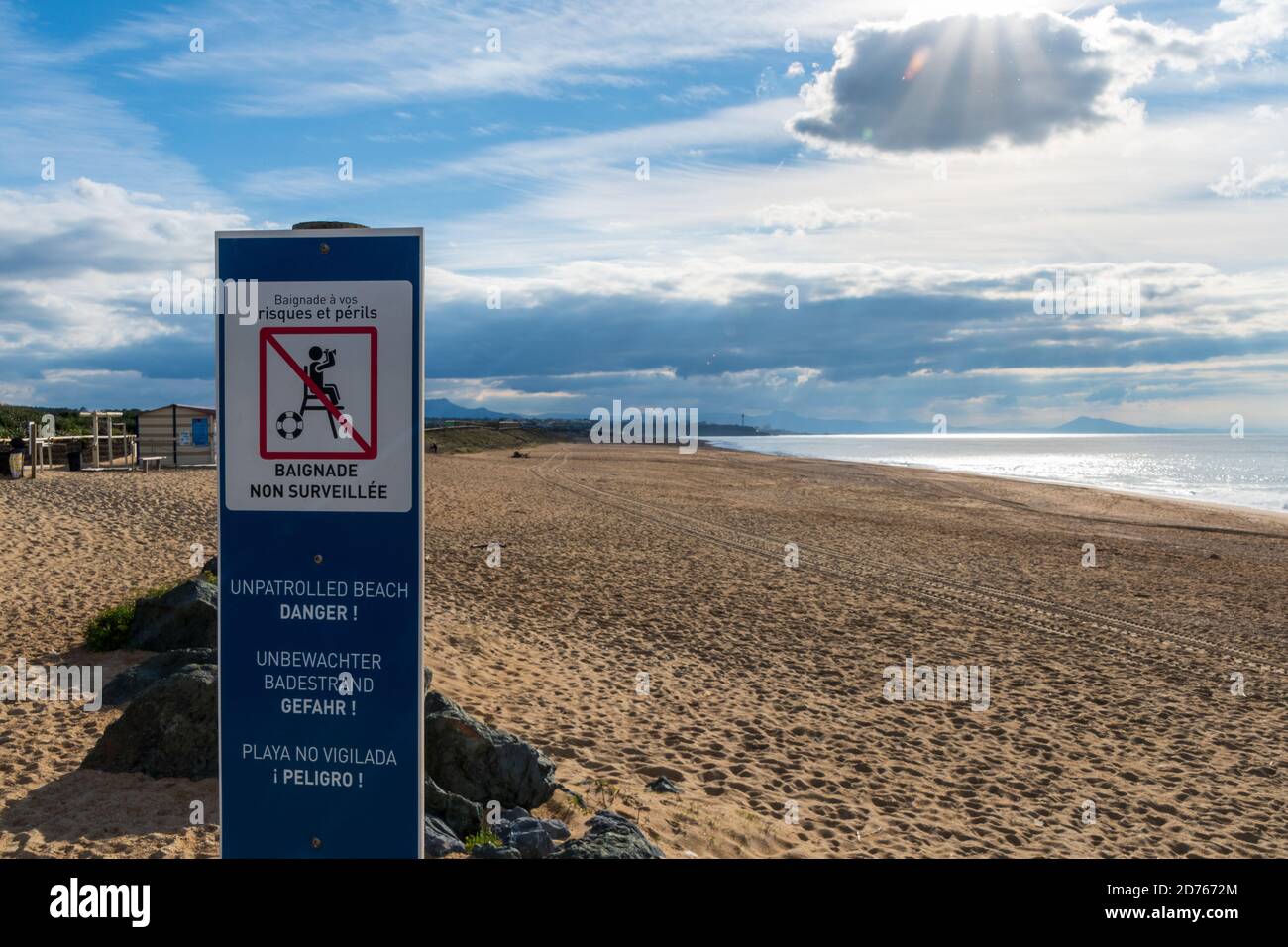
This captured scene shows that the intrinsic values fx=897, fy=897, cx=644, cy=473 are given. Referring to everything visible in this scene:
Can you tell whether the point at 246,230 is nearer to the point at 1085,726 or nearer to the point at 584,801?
the point at 584,801

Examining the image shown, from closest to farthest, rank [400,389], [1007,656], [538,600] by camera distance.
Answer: [400,389]
[1007,656]
[538,600]

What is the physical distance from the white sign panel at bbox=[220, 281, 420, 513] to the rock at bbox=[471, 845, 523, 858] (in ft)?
8.69

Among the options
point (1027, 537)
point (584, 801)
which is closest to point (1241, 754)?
point (584, 801)

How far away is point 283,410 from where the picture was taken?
2.98 metres

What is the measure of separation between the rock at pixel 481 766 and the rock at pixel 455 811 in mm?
409

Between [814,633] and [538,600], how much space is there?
412 cm

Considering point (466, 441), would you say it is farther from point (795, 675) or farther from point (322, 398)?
point (322, 398)

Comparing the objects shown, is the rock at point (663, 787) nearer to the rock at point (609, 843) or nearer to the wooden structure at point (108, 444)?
the rock at point (609, 843)

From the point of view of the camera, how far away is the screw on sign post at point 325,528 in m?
2.94

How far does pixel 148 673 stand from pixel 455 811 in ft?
12.5

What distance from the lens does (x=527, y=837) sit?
5.11m

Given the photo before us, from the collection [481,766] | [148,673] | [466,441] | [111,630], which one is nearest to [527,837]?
[481,766]

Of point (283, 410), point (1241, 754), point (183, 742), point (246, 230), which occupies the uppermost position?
point (246, 230)

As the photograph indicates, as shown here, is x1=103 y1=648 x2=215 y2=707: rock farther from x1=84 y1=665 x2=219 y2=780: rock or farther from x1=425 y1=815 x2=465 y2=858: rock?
x1=425 y1=815 x2=465 y2=858: rock
